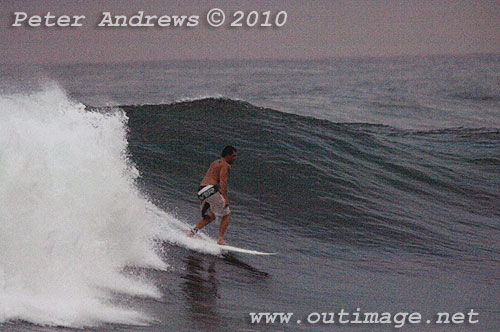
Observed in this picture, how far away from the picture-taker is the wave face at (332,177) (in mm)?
12430

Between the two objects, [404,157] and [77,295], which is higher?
[404,157]

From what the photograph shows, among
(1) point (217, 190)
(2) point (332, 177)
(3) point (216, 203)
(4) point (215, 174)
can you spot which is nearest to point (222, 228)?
(3) point (216, 203)

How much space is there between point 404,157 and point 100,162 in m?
13.2

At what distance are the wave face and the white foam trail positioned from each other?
11.6 ft

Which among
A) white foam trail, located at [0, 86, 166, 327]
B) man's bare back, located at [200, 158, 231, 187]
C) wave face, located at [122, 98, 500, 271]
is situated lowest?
white foam trail, located at [0, 86, 166, 327]

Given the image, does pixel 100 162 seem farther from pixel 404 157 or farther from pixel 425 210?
pixel 404 157

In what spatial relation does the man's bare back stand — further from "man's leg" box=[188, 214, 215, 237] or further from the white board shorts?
"man's leg" box=[188, 214, 215, 237]

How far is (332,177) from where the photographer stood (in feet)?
52.1

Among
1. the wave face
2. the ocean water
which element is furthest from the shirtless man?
the wave face

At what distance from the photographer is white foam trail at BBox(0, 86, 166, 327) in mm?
6227

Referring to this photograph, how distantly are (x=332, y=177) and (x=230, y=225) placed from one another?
484 centimetres

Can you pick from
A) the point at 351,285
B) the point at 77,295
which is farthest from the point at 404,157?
the point at 77,295

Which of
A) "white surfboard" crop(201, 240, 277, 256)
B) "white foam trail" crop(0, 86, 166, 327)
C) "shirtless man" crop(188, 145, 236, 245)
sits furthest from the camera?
"white surfboard" crop(201, 240, 277, 256)

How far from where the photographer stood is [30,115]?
8.87 meters
